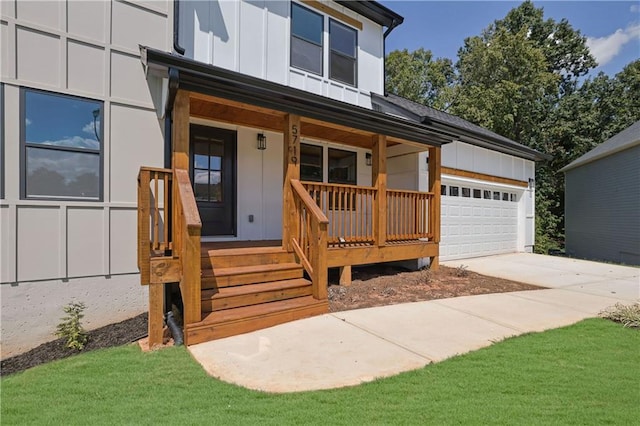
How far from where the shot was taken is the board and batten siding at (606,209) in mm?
13625

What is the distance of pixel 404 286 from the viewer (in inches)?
255

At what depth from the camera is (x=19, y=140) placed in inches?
177

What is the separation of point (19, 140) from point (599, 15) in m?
30.7

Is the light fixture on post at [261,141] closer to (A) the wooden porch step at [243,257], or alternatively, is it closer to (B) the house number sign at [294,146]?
(B) the house number sign at [294,146]

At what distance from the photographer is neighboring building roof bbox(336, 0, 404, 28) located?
338 inches

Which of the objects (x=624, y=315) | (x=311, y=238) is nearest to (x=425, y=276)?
(x=624, y=315)

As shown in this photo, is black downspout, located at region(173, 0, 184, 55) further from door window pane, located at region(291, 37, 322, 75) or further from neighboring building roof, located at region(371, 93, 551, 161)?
neighboring building roof, located at region(371, 93, 551, 161)

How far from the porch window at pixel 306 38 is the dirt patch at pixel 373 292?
4812 mm

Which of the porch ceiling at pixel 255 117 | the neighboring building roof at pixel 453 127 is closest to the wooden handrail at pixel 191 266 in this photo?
the porch ceiling at pixel 255 117

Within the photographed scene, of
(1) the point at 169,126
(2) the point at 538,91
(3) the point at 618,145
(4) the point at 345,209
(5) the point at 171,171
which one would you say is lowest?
(4) the point at 345,209

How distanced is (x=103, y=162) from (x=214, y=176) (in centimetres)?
204

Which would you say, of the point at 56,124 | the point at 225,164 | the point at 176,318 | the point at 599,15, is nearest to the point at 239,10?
the point at 225,164

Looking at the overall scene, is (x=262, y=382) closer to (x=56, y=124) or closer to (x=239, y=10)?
(x=56, y=124)

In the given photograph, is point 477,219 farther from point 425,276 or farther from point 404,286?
point 404,286
